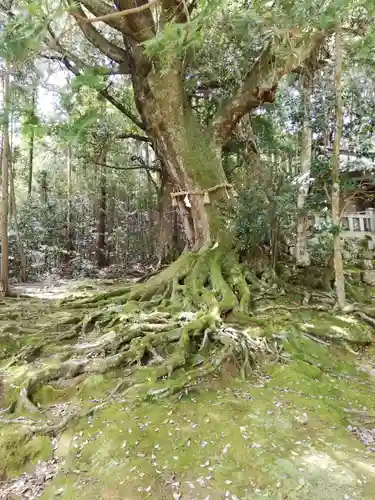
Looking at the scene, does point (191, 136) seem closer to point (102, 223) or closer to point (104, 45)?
point (104, 45)

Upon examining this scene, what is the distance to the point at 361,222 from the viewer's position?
11.7 m

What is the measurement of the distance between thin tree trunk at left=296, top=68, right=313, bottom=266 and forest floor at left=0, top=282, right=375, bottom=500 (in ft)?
11.4

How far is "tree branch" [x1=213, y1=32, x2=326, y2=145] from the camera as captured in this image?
7312mm

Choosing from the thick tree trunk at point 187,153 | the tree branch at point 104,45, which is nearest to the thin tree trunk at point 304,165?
the thick tree trunk at point 187,153

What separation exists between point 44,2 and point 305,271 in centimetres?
637

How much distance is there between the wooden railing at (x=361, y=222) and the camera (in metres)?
11.5

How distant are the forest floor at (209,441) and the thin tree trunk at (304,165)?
3.48 m

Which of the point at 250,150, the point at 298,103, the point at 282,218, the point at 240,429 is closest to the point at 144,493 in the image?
the point at 240,429

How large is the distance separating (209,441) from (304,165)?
20.0ft

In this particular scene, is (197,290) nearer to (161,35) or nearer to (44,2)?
(161,35)

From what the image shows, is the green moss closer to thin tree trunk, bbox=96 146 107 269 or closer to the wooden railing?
the wooden railing

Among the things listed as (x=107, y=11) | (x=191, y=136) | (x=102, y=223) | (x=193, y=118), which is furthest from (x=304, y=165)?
(x=102, y=223)

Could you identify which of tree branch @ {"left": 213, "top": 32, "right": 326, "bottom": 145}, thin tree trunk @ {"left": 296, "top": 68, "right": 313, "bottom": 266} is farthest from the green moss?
tree branch @ {"left": 213, "top": 32, "right": 326, "bottom": 145}

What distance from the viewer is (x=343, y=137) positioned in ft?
23.7
